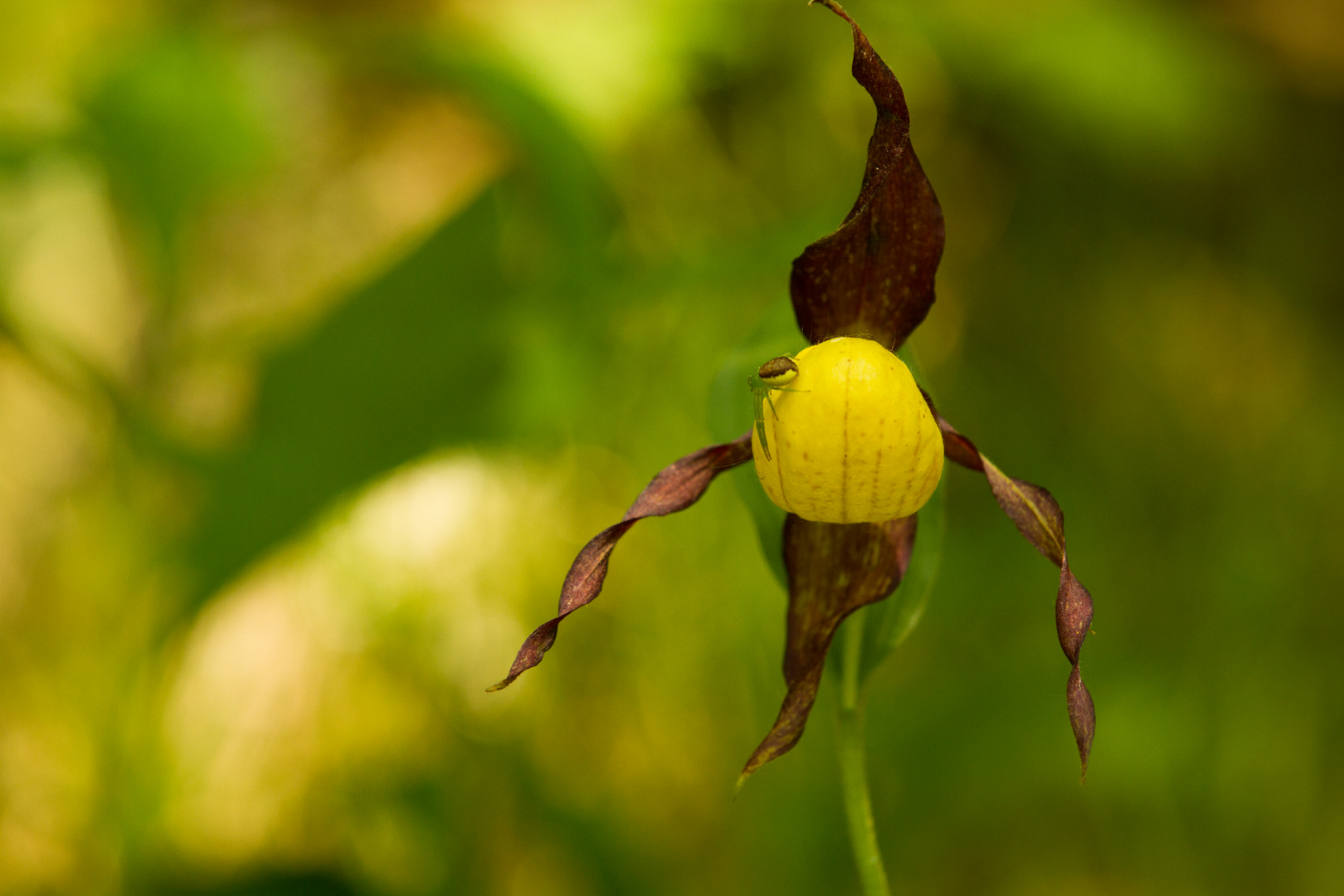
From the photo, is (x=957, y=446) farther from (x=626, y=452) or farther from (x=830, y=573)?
(x=626, y=452)

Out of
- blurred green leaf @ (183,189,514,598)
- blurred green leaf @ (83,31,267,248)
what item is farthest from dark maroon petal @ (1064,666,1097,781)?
blurred green leaf @ (83,31,267,248)

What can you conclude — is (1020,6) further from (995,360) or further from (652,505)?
(652,505)

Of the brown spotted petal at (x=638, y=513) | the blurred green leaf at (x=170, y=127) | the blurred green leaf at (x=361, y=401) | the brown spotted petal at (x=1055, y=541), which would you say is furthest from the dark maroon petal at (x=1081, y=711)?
the blurred green leaf at (x=170, y=127)

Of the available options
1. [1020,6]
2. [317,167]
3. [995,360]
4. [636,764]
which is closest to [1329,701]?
[995,360]

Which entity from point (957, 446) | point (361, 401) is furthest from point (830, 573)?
point (361, 401)

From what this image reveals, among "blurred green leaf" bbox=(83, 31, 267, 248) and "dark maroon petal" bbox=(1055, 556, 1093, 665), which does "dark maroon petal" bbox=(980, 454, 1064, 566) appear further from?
"blurred green leaf" bbox=(83, 31, 267, 248)

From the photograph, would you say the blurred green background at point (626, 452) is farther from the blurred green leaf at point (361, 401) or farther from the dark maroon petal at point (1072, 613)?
the dark maroon petal at point (1072, 613)
